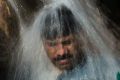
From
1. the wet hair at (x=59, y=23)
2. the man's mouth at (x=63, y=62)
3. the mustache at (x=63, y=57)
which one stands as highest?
the wet hair at (x=59, y=23)

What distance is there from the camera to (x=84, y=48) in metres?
0.97

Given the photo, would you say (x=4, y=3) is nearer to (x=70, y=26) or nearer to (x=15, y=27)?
(x=15, y=27)

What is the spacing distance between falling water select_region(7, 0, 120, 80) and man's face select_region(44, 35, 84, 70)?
0.07 feet

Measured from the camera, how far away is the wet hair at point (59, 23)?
94cm

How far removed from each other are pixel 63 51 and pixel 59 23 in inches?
3.3

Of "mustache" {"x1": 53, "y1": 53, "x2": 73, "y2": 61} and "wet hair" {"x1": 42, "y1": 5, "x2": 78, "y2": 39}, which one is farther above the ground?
"wet hair" {"x1": 42, "y1": 5, "x2": 78, "y2": 39}

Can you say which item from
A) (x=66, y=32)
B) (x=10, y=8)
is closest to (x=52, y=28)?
(x=66, y=32)

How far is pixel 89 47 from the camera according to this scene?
98 centimetres

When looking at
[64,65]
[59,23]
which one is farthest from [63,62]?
[59,23]

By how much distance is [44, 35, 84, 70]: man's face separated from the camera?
0.93m

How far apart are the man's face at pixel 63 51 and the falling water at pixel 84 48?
2 centimetres

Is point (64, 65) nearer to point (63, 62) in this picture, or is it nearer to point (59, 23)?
point (63, 62)

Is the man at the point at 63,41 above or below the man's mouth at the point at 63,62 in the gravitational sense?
above

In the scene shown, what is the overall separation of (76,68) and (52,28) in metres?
0.13
